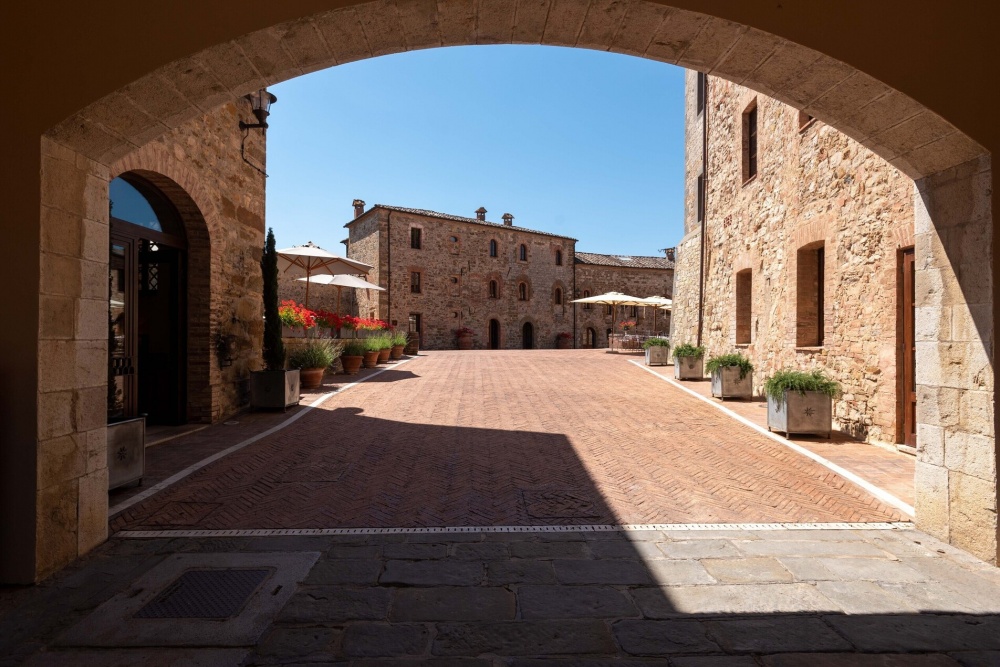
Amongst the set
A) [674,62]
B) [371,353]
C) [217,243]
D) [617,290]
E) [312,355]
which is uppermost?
[617,290]

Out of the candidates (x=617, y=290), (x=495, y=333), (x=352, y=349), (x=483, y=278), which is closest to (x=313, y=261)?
(x=352, y=349)

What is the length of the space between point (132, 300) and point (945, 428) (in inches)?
329

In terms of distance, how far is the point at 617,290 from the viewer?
3725 cm

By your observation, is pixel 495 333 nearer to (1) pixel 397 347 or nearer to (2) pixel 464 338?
(2) pixel 464 338

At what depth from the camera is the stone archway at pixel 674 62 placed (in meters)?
2.91

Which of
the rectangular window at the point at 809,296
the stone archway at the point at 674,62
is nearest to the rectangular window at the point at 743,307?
the rectangular window at the point at 809,296

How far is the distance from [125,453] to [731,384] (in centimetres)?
921

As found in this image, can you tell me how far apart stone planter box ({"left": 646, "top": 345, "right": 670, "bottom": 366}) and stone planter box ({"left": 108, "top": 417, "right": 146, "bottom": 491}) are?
13.4 m

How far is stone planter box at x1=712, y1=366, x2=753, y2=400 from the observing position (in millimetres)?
9344

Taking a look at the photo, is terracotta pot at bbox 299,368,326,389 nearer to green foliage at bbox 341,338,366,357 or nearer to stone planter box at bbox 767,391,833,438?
green foliage at bbox 341,338,366,357

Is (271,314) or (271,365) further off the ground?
(271,314)

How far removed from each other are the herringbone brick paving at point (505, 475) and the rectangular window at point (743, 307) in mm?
3135

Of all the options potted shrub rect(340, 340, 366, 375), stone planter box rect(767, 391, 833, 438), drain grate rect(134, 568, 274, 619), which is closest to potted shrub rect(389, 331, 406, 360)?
potted shrub rect(340, 340, 366, 375)

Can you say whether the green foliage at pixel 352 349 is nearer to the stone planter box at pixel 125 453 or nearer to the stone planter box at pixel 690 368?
the stone planter box at pixel 690 368
